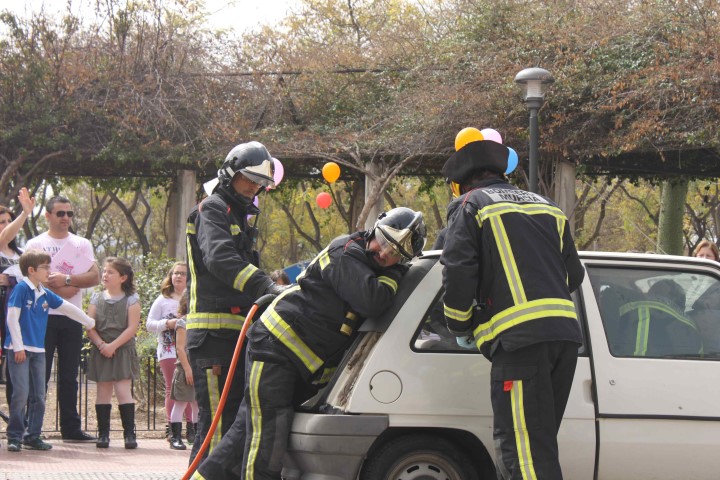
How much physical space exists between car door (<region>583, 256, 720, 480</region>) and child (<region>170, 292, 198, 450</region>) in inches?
182

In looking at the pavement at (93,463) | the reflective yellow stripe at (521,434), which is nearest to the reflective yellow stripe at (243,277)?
the reflective yellow stripe at (521,434)

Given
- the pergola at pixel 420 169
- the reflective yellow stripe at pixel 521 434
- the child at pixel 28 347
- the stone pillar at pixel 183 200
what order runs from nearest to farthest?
the reflective yellow stripe at pixel 521 434 → the child at pixel 28 347 → the pergola at pixel 420 169 → the stone pillar at pixel 183 200

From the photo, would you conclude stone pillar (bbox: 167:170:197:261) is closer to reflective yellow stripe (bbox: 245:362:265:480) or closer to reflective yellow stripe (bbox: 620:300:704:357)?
reflective yellow stripe (bbox: 245:362:265:480)

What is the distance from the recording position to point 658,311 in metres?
5.09

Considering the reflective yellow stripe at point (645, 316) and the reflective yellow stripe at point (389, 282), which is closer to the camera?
the reflective yellow stripe at point (389, 282)

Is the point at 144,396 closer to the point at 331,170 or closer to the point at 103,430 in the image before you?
the point at 103,430

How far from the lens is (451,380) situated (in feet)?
15.5

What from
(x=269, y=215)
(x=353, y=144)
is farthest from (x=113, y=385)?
(x=269, y=215)

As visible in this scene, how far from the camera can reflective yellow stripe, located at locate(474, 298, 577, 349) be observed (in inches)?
174

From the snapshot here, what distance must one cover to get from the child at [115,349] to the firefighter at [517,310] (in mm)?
4940

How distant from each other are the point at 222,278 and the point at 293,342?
30.1 inches

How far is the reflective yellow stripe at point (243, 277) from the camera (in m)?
5.42

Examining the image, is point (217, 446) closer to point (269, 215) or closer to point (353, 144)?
point (353, 144)

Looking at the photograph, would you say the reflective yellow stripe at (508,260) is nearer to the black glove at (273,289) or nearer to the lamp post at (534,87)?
the black glove at (273,289)
